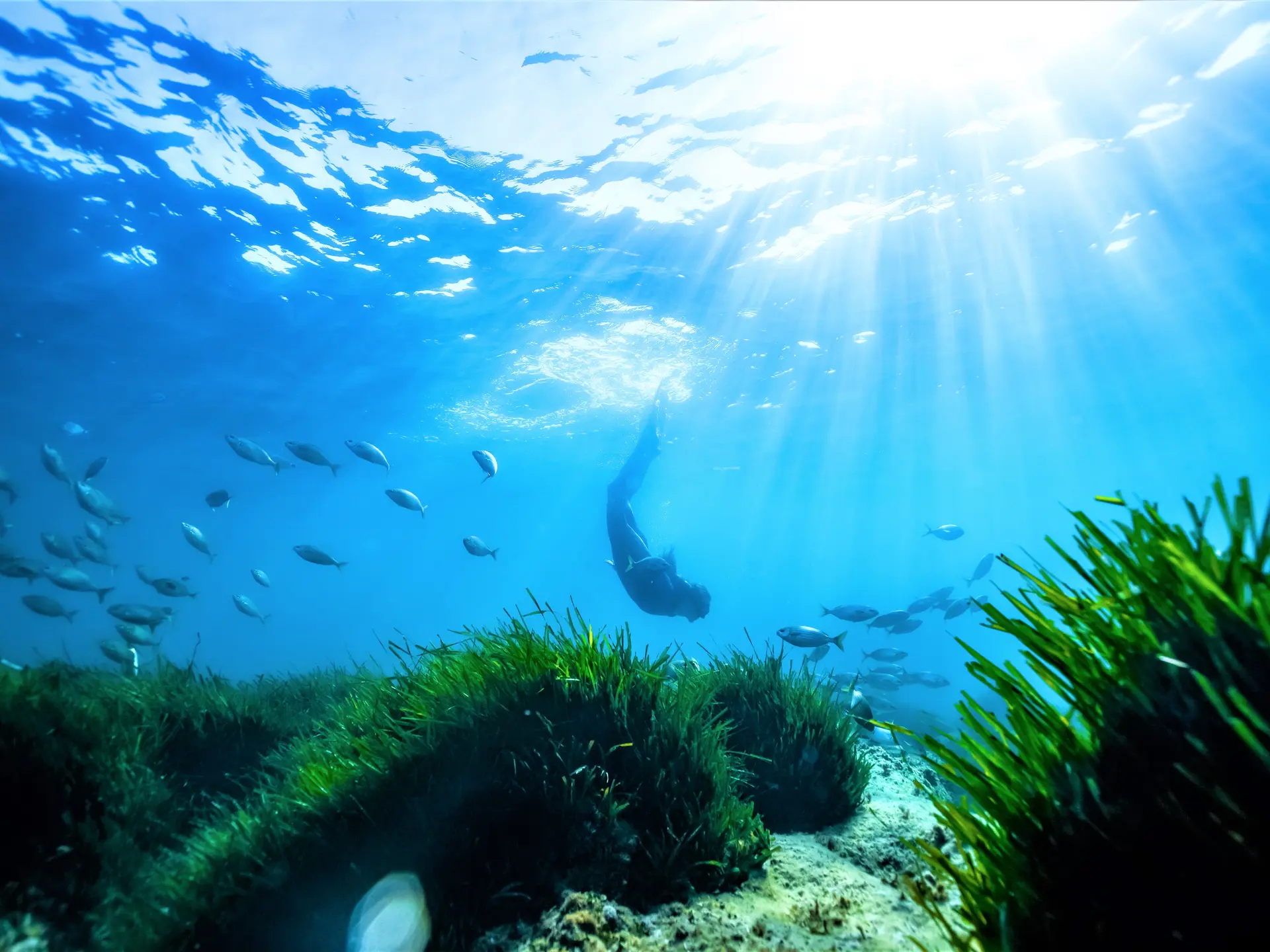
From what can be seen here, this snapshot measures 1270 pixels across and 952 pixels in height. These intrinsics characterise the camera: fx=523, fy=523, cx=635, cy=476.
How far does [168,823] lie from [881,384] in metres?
31.8

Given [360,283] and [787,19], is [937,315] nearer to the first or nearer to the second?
[787,19]

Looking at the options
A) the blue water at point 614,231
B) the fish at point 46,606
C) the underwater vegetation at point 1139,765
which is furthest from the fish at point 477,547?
the underwater vegetation at point 1139,765

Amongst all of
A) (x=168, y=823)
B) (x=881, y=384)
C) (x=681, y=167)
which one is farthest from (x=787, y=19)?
(x=881, y=384)

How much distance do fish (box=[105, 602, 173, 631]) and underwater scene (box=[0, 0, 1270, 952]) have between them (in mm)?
122

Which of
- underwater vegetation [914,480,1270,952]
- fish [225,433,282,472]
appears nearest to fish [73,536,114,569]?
fish [225,433,282,472]

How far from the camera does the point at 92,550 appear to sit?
1206 cm

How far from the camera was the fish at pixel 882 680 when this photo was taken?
13484 millimetres

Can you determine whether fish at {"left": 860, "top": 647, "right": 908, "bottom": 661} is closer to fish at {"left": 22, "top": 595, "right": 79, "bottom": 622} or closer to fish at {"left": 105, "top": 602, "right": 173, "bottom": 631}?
fish at {"left": 105, "top": 602, "right": 173, "bottom": 631}

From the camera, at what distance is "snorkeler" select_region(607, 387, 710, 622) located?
14.0m

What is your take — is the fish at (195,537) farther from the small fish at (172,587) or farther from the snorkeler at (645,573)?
the snorkeler at (645,573)

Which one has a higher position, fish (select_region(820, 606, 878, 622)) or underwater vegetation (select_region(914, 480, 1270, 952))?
fish (select_region(820, 606, 878, 622))

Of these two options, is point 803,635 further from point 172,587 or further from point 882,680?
point 172,587

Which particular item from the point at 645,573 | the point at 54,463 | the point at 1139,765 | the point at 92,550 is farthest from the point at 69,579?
the point at 1139,765

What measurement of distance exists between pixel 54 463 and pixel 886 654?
19.1 metres
